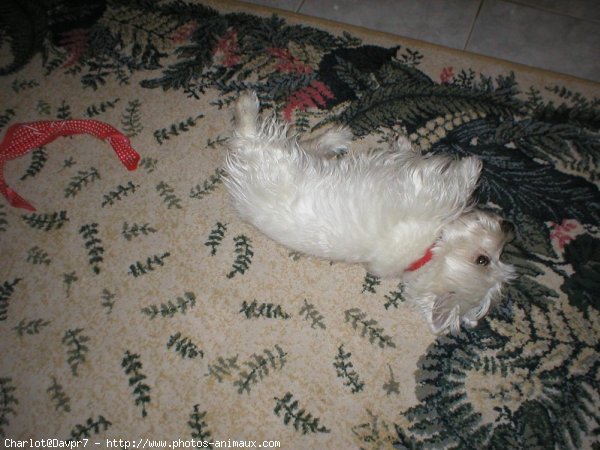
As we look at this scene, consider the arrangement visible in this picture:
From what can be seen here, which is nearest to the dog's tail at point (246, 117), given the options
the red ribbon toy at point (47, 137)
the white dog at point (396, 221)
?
the white dog at point (396, 221)

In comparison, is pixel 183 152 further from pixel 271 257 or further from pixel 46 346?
pixel 46 346

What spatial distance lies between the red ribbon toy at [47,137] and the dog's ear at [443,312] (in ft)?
4.34

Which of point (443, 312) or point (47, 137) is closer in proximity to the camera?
point (443, 312)

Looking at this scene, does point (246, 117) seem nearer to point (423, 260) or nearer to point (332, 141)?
point (332, 141)

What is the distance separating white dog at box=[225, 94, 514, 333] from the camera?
1.25m

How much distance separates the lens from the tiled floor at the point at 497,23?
75.5 inches

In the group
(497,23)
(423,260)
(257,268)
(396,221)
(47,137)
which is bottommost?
(257,268)

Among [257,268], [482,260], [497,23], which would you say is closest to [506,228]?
[482,260]

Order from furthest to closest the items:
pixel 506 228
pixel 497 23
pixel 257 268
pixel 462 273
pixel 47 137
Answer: pixel 497 23
pixel 47 137
pixel 257 268
pixel 506 228
pixel 462 273

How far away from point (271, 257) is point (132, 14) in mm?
1467

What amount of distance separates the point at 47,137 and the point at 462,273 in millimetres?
1758

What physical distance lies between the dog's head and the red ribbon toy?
127cm

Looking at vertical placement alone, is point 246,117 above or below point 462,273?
above

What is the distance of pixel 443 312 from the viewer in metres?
1.27
